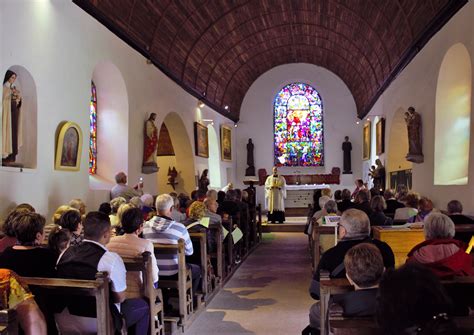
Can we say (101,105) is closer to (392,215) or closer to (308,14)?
(392,215)

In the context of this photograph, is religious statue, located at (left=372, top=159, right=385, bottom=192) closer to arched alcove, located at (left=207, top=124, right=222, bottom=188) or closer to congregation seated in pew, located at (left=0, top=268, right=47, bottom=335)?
arched alcove, located at (left=207, top=124, right=222, bottom=188)

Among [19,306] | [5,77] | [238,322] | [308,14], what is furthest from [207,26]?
[19,306]

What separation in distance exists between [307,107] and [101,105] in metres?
13.5

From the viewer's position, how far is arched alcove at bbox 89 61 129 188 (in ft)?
33.1

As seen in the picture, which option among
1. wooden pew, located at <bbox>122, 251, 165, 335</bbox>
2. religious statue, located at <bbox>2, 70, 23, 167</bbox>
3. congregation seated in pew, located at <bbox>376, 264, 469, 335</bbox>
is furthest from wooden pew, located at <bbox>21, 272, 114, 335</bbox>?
religious statue, located at <bbox>2, 70, 23, 167</bbox>

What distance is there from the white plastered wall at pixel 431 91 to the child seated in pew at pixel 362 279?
533 cm

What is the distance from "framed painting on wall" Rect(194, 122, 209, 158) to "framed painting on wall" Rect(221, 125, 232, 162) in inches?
111

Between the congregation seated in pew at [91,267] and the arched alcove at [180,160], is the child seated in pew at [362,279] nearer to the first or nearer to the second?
the congregation seated in pew at [91,267]

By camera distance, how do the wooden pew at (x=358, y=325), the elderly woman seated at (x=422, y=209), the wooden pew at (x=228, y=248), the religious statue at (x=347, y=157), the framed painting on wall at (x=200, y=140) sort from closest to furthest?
1. the wooden pew at (x=358, y=325)
2. the elderly woman seated at (x=422, y=209)
3. the wooden pew at (x=228, y=248)
4. the framed painting on wall at (x=200, y=140)
5. the religious statue at (x=347, y=157)

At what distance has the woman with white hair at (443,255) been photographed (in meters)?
3.68

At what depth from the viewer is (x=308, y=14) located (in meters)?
15.6

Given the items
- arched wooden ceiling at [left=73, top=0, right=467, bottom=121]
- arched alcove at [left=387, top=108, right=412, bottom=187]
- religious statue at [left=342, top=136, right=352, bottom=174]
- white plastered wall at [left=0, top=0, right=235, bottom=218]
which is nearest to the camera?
white plastered wall at [left=0, top=0, right=235, bottom=218]

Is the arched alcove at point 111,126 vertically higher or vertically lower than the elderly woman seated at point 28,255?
higher

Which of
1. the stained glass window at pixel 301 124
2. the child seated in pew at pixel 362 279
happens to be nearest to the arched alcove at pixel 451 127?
the child seated in pew at pixel 362 279
